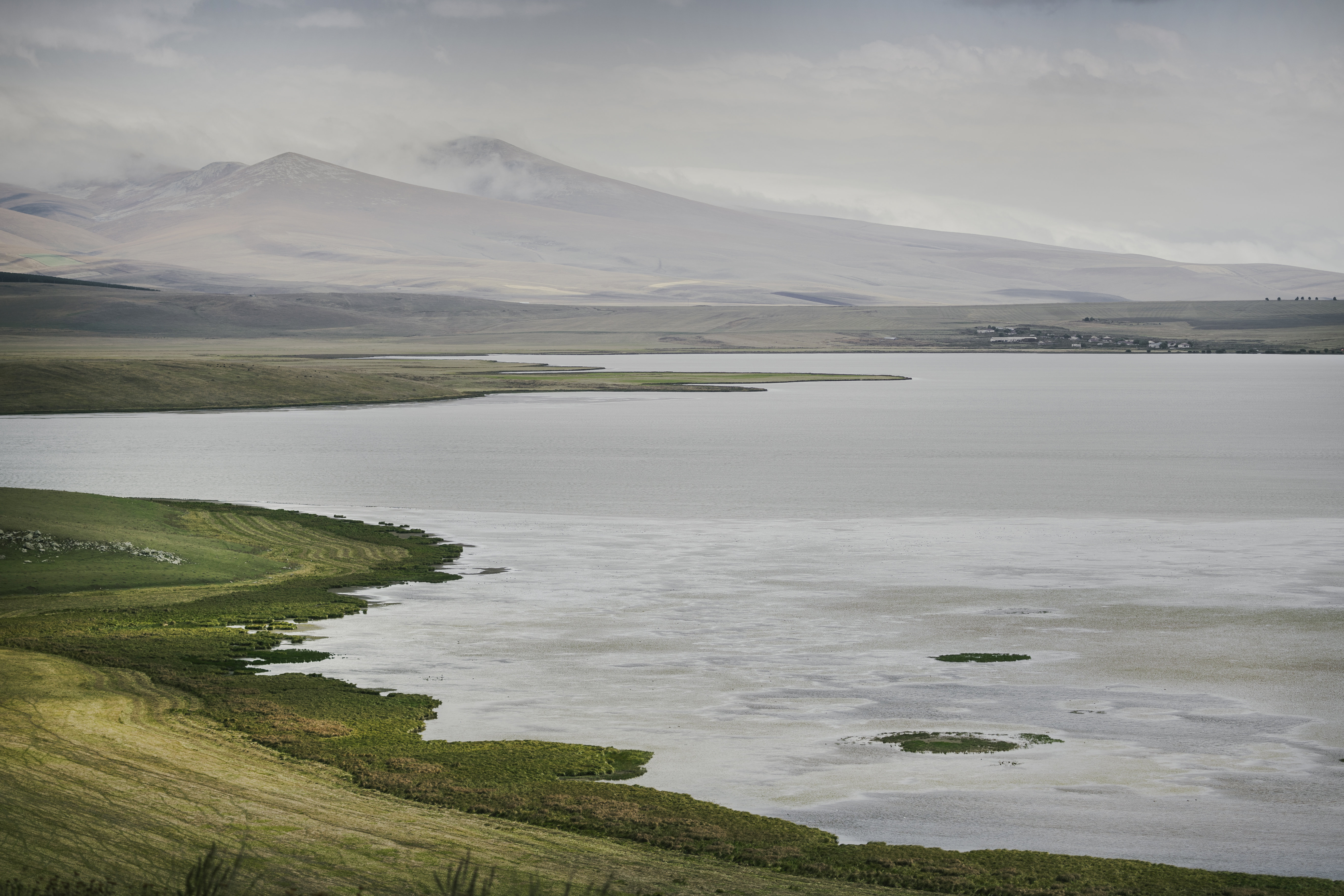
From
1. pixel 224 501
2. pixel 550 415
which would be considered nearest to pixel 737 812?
pixel 224 501

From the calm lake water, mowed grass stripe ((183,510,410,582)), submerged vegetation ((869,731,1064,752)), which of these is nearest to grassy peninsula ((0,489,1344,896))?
submerged vegetation ((869,731,1064,752))

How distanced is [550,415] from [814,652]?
219ft

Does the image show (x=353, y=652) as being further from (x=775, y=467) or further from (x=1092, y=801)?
(x=775, y=467)

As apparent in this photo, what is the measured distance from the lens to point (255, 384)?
106375 millimetres

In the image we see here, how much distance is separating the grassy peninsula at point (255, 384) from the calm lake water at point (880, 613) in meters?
22.0

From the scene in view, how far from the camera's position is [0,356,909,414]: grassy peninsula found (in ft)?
316

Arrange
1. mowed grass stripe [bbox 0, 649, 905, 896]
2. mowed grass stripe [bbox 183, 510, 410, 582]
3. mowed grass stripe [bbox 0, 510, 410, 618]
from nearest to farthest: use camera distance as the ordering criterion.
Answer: mowed grass stripe [bbox 0, 649, 905, 896] → mowed grass stripe [bbox 0, 510, 410, 618] → mowed grass stripe [bbox 183, 510, 410, 582]

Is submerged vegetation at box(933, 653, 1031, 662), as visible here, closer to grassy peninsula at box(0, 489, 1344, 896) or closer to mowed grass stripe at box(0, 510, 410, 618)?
grassy peninsula at box(0, 489, 1344, 896)

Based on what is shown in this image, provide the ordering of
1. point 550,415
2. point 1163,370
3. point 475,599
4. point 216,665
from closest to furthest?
point 216,665, point 475,599, point 550,415, point 1163,370

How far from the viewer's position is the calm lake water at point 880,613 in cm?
1809

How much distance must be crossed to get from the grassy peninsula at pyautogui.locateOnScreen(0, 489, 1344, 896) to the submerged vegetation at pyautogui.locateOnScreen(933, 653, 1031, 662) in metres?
5.09

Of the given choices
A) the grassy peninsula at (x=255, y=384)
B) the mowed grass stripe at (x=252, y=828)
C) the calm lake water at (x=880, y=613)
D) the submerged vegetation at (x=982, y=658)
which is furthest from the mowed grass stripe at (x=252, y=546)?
the grassy peninsula at (x=255, y=384)

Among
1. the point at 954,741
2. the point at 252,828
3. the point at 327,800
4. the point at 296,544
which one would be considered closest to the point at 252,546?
the point at 296,544

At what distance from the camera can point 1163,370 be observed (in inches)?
6762
